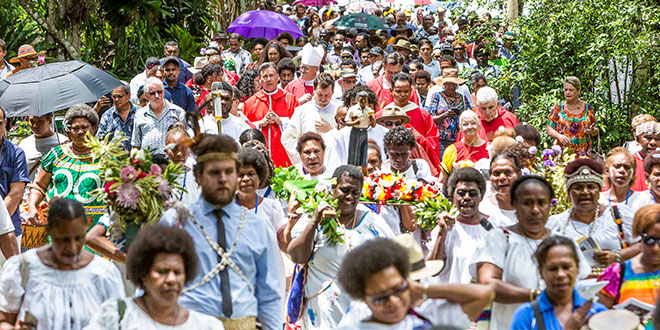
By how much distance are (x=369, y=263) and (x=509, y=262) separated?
1524 millimetres

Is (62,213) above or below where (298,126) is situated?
below

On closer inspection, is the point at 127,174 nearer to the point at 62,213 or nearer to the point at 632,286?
the point at 62,213

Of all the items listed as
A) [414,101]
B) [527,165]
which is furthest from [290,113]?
[527,165]

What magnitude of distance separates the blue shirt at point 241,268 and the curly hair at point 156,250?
23 cm

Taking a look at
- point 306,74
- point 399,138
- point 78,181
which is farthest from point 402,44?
point 78,181

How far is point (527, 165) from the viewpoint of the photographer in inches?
332

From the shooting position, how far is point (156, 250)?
4832mm

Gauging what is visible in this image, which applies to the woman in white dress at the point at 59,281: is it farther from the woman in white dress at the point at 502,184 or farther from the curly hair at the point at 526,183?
the woman in white dress at the point at 502,184

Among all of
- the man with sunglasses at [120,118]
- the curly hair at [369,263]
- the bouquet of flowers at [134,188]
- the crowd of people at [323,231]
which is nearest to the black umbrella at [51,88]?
the crowd of people at [323,231]

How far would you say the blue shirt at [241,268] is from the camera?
17.0ft

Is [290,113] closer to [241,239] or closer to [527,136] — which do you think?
[527,136]

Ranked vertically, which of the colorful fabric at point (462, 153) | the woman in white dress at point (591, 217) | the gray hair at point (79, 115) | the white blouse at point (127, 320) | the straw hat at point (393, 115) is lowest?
the white blouse at point (127, 320)

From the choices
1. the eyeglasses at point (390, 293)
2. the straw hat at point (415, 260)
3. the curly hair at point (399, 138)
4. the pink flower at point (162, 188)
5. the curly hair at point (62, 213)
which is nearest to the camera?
the eyeglasses at point (390, 293)

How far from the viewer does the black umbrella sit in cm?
960
